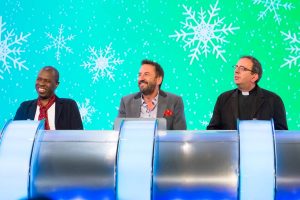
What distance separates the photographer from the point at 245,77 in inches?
137

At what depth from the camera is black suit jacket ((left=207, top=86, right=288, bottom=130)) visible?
3.15m

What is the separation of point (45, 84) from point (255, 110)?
1.16m

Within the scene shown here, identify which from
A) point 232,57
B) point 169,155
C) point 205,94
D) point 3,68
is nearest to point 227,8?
point 232,57

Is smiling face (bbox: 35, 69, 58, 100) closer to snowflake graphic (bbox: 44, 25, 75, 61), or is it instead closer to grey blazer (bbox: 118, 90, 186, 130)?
grey blazer (bbox: 118, 90, 186, 130)

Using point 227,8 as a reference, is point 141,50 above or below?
below

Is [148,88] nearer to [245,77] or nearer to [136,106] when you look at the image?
[136,106]

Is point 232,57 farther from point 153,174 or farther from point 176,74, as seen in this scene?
point 153,174

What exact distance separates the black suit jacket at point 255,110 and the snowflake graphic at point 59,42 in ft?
6.25

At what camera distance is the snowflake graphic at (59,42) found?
4832mm

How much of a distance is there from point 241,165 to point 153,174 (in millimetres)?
125


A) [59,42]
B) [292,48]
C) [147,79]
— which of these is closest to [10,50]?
[59,42]

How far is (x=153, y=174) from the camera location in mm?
848

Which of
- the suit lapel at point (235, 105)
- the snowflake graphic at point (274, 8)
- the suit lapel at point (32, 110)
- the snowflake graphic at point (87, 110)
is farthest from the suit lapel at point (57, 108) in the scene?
the snowflake graphic at point (274, 8)

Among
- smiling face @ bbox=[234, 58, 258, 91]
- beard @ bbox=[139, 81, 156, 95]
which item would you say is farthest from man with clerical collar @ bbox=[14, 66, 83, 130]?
smiling face @ bbox=[234, 58, 258, 91]
